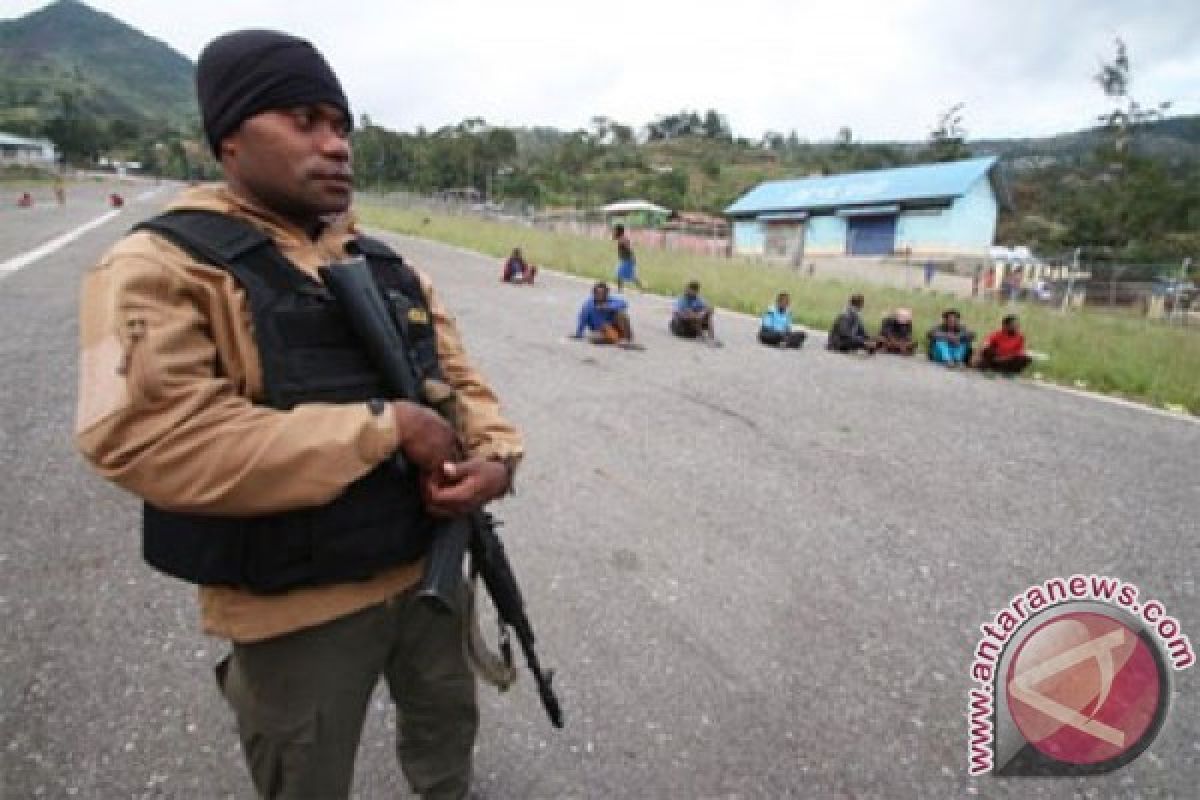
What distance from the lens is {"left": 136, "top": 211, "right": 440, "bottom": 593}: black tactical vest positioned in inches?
43.4

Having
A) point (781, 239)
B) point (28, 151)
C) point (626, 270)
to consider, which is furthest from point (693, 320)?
point (28, 151)

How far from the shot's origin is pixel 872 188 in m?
29.2

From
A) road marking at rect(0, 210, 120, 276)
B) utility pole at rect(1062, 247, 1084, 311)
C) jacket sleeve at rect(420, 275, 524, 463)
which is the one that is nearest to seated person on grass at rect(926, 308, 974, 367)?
jacket sleeve at rect(420, 275, 524, 463)

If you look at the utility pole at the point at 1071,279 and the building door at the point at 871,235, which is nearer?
the utility pole at the point at 1071,279

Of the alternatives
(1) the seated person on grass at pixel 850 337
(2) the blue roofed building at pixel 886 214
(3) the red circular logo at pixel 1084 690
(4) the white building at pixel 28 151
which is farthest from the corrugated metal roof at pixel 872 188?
(4) the white building at pixel 28 151

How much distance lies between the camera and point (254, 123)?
3.90ft

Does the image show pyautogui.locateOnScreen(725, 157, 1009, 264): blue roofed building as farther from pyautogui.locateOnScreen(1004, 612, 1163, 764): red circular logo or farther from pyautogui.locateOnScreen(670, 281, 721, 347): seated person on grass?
pyautogui.locateOnScreen(1004, 612, 1163, 764): red circular logo

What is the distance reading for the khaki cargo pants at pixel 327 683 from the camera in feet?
4.04

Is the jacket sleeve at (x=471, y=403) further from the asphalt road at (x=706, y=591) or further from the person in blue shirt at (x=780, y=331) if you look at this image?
the person in blue shirt at (x=780, y=331)

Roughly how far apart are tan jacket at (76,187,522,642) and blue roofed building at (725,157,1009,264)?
84.8 feet

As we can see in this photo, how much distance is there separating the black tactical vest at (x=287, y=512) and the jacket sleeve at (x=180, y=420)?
79 mm

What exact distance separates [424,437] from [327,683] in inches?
21.7

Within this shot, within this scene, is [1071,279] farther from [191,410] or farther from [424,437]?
[191,410]

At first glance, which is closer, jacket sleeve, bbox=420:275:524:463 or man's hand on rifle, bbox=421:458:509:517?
man's hand on rifle, bbox=421:458:509:517
